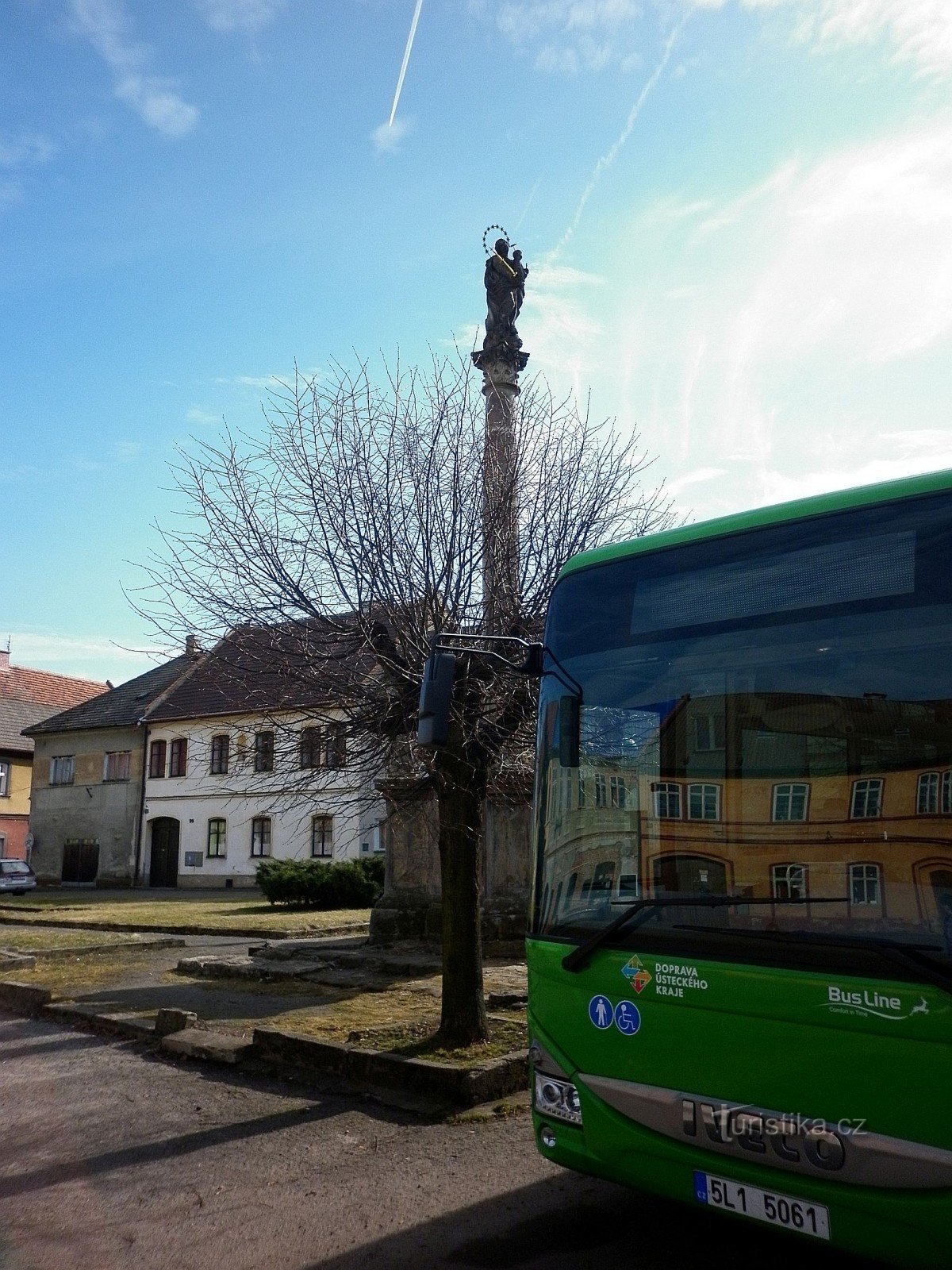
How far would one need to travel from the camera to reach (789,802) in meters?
3.79

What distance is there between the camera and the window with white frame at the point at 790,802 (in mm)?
3766

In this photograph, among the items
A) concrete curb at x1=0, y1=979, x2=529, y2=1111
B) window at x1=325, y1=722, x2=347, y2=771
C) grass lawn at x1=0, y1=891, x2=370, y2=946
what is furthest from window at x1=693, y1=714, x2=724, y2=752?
grass lawn at x1=0, y1=891, x2=370, y2=946

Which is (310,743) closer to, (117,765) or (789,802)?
(789,802)

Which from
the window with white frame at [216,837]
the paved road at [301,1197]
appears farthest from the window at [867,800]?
the window with white frame at [216,837]

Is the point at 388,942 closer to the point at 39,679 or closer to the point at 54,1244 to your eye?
the point at 54,1244

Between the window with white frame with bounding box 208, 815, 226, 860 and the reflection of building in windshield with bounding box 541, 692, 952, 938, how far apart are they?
1488 inches

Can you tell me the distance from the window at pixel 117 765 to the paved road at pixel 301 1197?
37.6 metres

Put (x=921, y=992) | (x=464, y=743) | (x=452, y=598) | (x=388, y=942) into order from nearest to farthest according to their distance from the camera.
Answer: (x=921, y=992) < (x=464, y=743) < (x=452, y=598) < (x=388, y=942)

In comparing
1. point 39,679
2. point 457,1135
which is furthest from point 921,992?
point 39,679

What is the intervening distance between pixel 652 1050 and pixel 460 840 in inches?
174

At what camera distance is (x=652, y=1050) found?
3.97 m

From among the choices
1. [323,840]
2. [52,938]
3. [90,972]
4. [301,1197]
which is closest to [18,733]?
[323,840]

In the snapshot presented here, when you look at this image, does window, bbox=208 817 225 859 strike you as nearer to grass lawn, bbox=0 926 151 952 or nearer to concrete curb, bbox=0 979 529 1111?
grass lawn, bbox=0 926 151 952

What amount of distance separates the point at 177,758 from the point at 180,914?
18.6 metres
